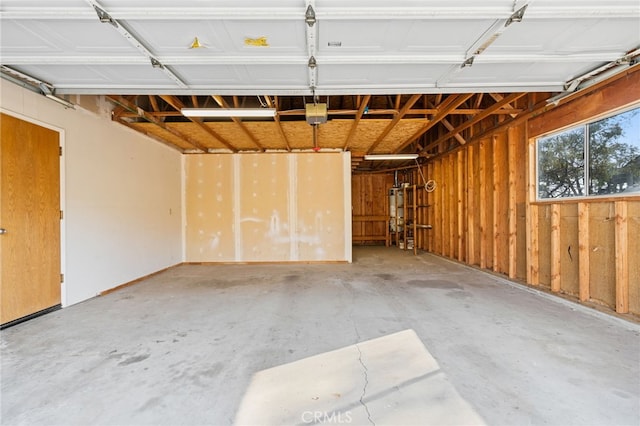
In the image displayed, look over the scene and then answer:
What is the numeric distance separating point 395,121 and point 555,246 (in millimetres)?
2873

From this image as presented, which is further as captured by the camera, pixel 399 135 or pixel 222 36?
pixel 399 135

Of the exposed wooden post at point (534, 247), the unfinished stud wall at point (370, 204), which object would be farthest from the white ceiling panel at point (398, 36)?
the unfinished stud wall at point (370, 204)

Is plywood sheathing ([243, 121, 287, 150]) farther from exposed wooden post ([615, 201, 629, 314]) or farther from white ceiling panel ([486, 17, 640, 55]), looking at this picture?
exposed wooden post ([615, 201, 629, 314])

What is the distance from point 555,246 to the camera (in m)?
3.80

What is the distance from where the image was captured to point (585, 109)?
3375mm

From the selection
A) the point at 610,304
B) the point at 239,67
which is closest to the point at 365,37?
the point at 239,67

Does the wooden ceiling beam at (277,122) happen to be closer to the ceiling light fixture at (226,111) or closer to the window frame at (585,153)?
the ceiling light fixture at (226,111)

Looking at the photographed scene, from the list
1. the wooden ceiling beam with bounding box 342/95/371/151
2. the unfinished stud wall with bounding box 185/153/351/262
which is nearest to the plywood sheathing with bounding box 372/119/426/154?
the wooden ceiling beam with bounding box 342/95/371/151

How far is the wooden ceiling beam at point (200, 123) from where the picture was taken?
13.3 ft

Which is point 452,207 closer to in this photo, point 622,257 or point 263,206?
point 622,257

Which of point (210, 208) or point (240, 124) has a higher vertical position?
point (240, 124)

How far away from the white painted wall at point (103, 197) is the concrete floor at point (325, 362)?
680 mm

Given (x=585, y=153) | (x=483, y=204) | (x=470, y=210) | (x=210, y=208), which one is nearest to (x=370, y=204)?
(x=470, y=210)

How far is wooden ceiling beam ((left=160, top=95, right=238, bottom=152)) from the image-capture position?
405 cm
